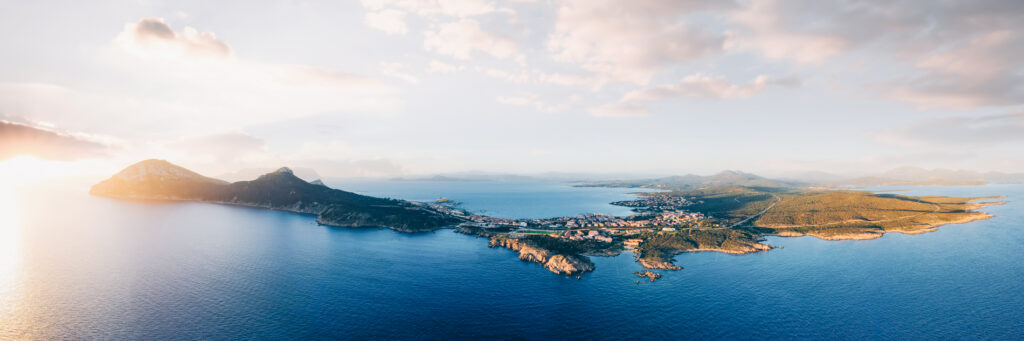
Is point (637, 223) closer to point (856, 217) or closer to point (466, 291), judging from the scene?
point (856, 217)

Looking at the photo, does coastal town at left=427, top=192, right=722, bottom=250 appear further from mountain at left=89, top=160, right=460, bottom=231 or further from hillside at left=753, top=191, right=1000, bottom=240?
hillside at left=753, top=191, right=1000, bottom=240

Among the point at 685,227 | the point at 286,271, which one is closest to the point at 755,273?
the point at 685,227

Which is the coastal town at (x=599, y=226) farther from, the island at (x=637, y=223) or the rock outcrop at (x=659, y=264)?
the rock outcrop at (x=659, y=264)

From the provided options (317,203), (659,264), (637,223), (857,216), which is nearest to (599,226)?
(637,223)

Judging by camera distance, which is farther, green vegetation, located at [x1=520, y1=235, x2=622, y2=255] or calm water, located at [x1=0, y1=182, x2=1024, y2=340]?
green vegetation, located at [x1=520, y1=235, x2=622, y2=255]

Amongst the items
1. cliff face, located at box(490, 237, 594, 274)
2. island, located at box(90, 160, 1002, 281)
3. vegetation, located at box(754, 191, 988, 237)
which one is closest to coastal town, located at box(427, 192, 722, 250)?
island, located at box(90, 160, 1002, 281)

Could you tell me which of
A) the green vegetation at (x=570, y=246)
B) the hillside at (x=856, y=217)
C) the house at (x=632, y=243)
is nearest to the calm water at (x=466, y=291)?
the green vegetation at (x=570, y=246)

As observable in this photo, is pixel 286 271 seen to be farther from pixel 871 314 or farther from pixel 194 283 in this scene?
pixel 871 314
